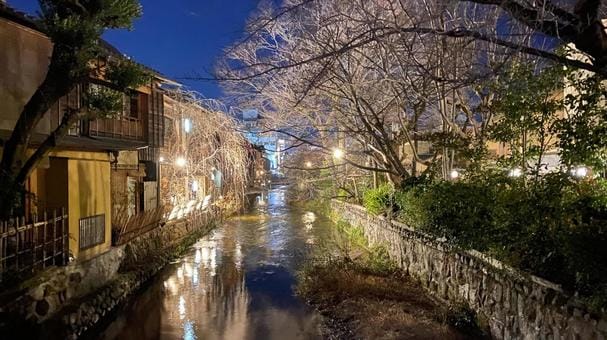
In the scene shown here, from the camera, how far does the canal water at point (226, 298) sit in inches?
359

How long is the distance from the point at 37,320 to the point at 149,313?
2.65 m

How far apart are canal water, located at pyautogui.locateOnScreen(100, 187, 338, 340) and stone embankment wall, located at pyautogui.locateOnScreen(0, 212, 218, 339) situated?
0.47 m

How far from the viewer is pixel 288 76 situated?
66.3 feet

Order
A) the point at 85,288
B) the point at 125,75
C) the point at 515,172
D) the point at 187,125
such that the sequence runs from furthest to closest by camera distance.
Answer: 1. the point at 187,125
2. the point at 85,288
3. the point at 515,172
4. the point at 125,75

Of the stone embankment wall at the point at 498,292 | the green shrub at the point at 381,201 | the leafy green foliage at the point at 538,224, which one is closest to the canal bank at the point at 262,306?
the stone embankment wall at the point at 498,292

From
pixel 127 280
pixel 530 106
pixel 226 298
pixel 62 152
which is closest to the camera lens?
pixel 530 106

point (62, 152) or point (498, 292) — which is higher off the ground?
point (62, 152)

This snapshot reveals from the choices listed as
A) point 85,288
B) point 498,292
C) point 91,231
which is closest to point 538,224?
point 498,292

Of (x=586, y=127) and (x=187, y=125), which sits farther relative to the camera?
(x=187, y=125)

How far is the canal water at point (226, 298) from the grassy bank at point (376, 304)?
484mm

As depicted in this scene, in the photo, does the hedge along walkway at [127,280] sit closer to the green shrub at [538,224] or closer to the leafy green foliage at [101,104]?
the leafy green foliage at [101,104]

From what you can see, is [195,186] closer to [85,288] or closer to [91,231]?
[91,231]

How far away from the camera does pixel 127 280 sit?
11859 millimetres

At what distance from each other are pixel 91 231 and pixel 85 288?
1723mm
